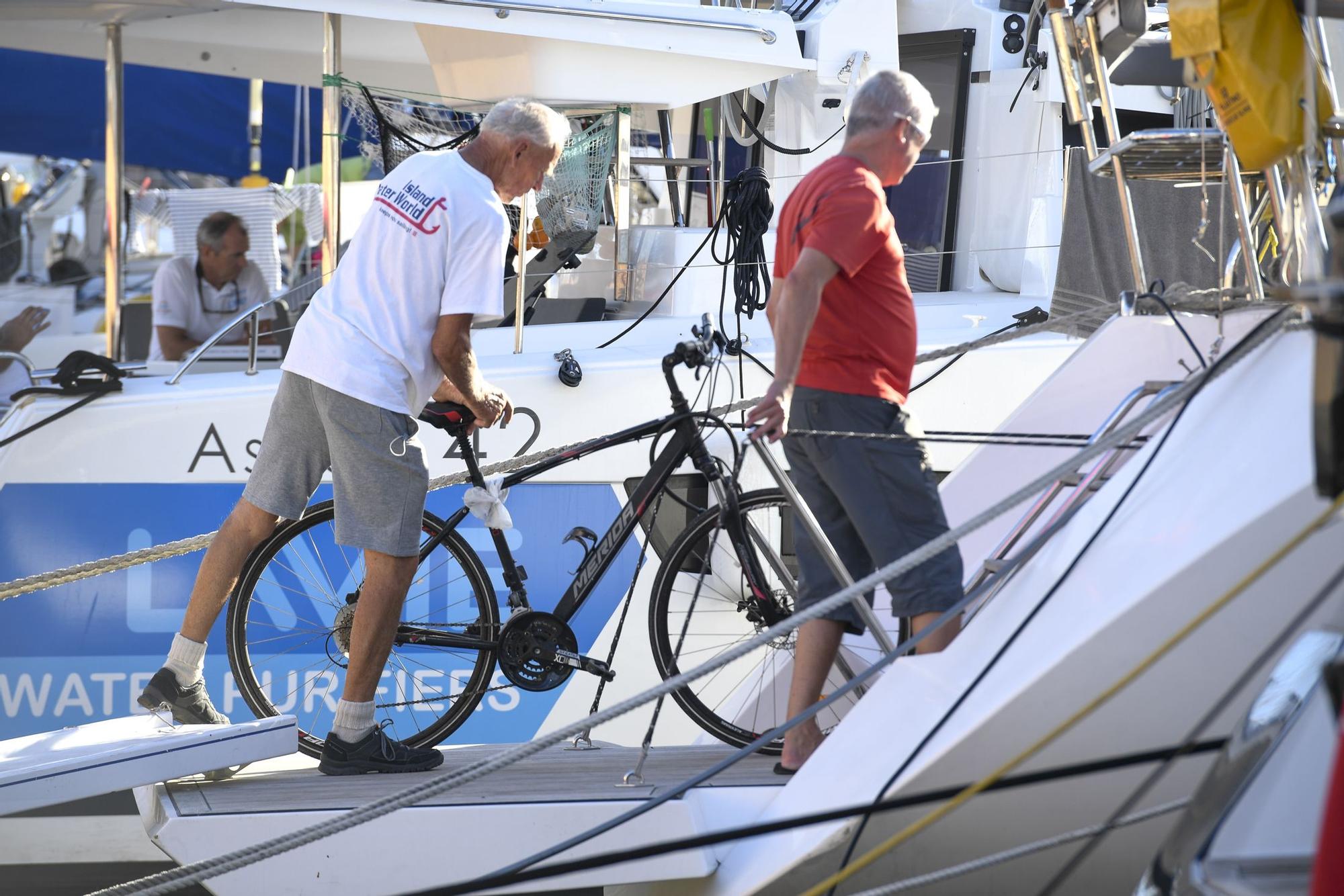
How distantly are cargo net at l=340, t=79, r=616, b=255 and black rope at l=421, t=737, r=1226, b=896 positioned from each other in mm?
3039

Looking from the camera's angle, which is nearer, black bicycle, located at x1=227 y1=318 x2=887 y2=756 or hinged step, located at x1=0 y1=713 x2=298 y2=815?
hinged step, located at x1=0 y1=713 x2=298 y2=815

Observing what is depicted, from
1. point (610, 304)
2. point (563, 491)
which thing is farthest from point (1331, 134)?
point (610, 304)

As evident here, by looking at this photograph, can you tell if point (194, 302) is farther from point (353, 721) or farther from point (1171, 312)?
point (1171, 312)

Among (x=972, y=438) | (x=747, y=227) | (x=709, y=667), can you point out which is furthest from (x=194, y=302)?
(x=709, y=667)

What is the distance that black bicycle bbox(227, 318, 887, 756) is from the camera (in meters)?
3.59

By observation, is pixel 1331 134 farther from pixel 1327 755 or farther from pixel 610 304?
pixel 610 304

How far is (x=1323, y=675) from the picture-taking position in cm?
154

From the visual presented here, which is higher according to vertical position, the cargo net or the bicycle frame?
the cargo net

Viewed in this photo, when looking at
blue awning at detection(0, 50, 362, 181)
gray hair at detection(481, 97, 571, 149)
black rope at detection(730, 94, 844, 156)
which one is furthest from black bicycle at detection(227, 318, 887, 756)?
blue awning at detection(0, 50, 362, 181)

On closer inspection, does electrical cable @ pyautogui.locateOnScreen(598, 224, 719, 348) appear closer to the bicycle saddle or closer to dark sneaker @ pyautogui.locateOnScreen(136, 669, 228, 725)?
the bicycle saddle

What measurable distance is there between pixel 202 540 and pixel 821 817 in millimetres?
2138

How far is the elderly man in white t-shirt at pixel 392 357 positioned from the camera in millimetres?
3090

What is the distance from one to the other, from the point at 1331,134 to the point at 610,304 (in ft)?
11.1

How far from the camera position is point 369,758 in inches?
129
